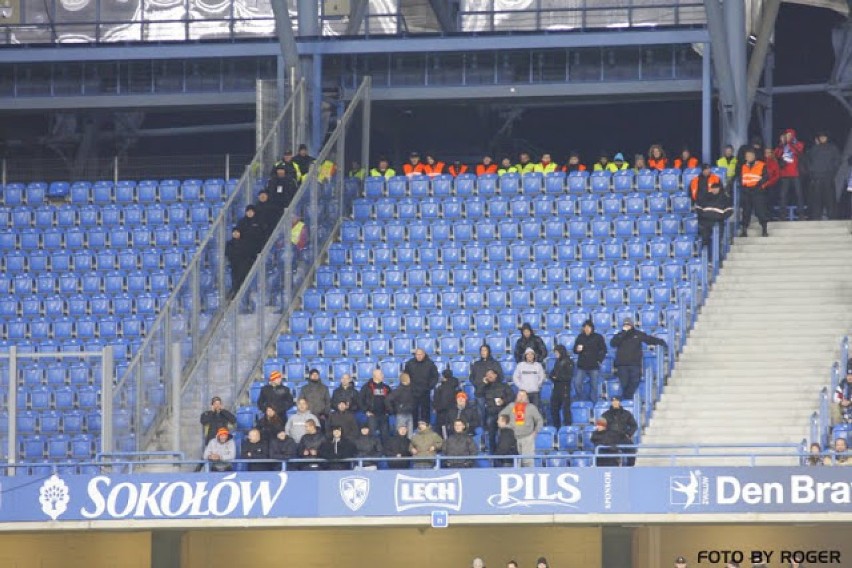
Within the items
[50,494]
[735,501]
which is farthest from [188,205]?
→ [735,501]

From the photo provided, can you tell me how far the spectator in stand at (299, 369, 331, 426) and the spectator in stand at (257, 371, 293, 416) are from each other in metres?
0.21

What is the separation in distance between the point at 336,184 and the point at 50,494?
7753mm

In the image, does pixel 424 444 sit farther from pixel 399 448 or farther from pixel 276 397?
pixel 276 397

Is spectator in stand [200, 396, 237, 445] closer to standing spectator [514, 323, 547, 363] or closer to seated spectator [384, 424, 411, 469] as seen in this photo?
seated spectator [384, 424, 411, 469]

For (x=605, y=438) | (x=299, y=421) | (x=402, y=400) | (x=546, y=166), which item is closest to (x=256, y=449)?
(x=299, y=421)

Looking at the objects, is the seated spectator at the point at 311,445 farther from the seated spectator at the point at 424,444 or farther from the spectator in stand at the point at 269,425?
the seated spectator at the point at 424,444

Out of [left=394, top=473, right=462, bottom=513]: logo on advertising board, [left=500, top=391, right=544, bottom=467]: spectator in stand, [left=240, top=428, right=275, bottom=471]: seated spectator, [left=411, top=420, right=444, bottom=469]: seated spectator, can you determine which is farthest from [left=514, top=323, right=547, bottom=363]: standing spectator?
[left=240, top=428, right=275, bottom=471]: seated spectator

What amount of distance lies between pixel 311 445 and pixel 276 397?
140cm

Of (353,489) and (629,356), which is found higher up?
(629,356)

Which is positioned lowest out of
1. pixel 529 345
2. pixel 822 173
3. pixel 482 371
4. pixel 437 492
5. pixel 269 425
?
pixel 437 492

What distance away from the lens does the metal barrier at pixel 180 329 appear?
2477 cm

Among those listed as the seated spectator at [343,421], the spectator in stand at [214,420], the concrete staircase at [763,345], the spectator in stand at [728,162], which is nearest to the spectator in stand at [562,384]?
the concrete staircase at [763,345]

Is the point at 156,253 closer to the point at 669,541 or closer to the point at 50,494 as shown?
the point at 50,494

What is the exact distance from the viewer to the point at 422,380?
25016mm
